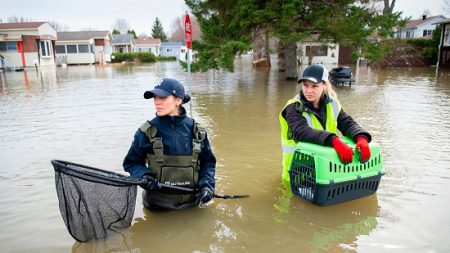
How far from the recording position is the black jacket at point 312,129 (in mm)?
3578

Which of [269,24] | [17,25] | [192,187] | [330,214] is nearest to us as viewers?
[192,187]

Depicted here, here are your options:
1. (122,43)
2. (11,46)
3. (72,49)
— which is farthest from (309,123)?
(122,43)

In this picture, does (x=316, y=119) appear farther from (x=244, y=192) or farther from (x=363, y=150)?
(x=244, y=192)

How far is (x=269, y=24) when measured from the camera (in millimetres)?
15953

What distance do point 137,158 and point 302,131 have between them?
5.52 feet

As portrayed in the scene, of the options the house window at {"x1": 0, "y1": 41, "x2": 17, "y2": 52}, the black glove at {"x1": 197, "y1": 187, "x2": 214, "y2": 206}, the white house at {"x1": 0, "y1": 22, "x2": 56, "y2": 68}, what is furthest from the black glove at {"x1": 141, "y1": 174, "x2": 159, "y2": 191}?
the house window at {"x1": 0, "y1": 41, "x2": 17, "y2": 52}

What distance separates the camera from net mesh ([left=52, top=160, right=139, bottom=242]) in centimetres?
271

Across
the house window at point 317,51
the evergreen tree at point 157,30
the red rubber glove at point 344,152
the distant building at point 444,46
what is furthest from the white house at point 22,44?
the evergreen tree at point 157,30

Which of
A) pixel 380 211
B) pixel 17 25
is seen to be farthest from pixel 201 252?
pixel 17 25

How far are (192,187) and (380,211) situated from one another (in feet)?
6.70

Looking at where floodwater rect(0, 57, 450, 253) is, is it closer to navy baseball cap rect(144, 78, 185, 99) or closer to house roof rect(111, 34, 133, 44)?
navy baseball cap rect(144, 78, 185, 99)

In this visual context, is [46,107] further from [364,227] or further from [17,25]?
[17,25]

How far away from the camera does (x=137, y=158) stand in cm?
336

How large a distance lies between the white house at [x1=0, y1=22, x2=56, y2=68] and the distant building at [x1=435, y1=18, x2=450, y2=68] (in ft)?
116
